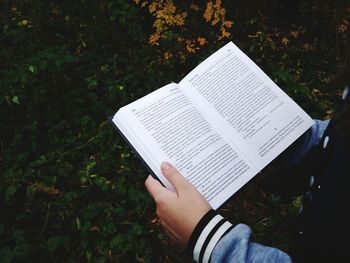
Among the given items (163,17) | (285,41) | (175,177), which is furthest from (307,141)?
(163,17)

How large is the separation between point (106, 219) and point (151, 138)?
1182mm

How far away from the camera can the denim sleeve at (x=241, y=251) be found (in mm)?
1106

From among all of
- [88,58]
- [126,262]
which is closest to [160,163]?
[126,262]

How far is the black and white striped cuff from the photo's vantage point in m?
1.20

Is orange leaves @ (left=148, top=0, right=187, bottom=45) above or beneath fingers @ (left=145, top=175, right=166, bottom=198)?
above

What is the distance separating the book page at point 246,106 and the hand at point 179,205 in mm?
371

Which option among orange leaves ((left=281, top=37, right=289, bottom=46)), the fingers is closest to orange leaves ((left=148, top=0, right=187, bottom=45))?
orange leaves ((left=281, top=37, right=289, bottom=46))

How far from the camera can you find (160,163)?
1418mm

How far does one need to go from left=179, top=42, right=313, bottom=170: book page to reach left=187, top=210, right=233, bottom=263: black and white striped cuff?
15.6 inches

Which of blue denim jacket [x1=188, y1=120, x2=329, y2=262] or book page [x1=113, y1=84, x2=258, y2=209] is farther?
book page [x1=113, y1=84, x2=258, y2=209]

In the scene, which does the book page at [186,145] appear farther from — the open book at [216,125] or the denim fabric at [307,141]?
the denim fabric at [307,141]

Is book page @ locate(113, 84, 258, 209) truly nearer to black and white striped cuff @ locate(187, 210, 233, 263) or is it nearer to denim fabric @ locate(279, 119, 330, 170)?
black and white striped cuff @ locate(187, 210, 233, 263)

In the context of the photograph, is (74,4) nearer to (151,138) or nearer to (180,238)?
(151,138)

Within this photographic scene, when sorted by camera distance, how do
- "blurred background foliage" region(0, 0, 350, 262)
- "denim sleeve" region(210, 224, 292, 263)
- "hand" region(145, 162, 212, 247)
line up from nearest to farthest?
"denim sleeve" region(210, 224, 292, 263), "hand" region(145, 162, 212, 247), "blurred background foliage" region(0, 0, 350, 262)
